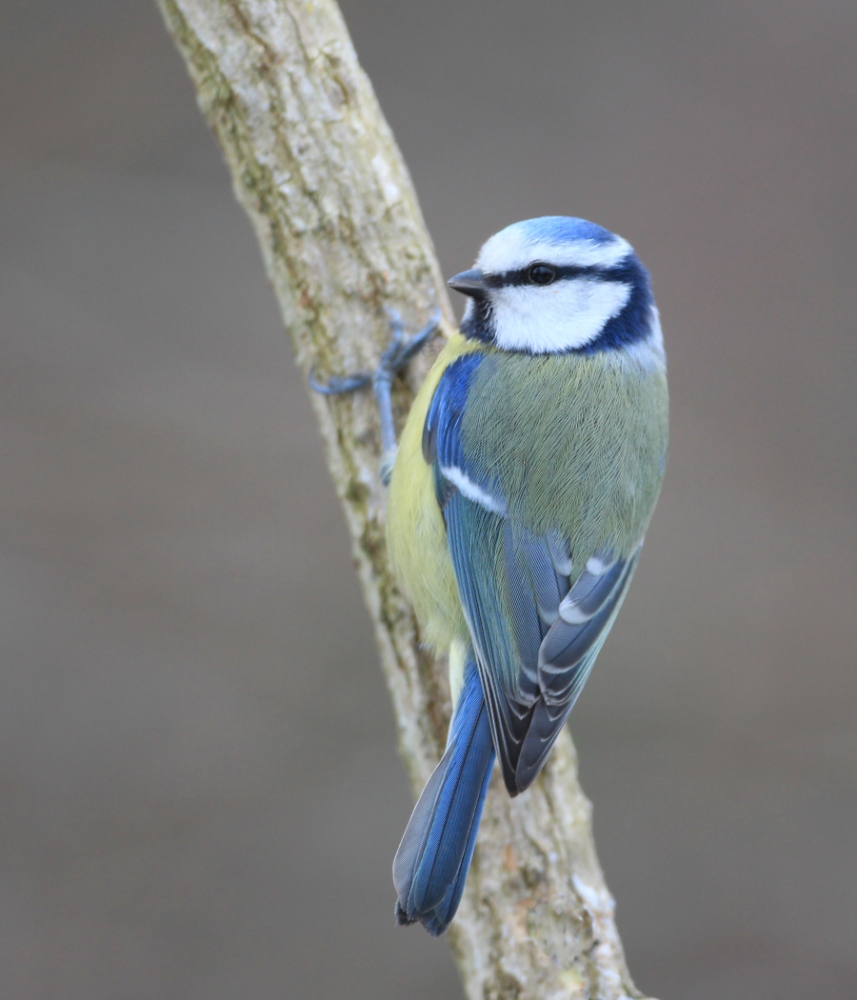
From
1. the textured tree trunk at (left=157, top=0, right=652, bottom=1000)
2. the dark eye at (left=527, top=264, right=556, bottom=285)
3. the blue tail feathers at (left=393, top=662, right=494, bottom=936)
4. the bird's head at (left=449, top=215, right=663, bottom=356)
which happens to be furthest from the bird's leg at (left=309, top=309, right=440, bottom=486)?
the blue tail feathers at (left=393, top=662, right=494, bottom=936)

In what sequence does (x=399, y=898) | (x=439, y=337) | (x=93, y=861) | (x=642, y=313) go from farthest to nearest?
1. (x=93, y=861)
2. (x=439, y=337)
3. (x=642, y=313)
4. (x=399, y=898)

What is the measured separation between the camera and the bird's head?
66.1 inches

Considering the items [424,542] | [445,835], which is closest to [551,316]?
[424,542]

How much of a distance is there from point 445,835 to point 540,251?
875 mm

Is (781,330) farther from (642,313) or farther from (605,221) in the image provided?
(642,313)

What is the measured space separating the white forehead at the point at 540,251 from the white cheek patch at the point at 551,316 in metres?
0.04

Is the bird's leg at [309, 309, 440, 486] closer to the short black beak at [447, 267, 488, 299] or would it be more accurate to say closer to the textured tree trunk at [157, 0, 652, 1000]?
the textured tree trunk at [157, 0, 652, 1000]

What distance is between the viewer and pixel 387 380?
6.07ft

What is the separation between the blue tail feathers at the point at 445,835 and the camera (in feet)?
4.82

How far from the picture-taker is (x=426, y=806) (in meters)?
1.51

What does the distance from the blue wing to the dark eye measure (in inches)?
7.6

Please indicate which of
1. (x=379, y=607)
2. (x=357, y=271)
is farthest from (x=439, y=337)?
(x=379, y=607)

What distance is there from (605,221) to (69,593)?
77.7 inches

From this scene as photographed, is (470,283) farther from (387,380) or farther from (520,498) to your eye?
(520,498)
